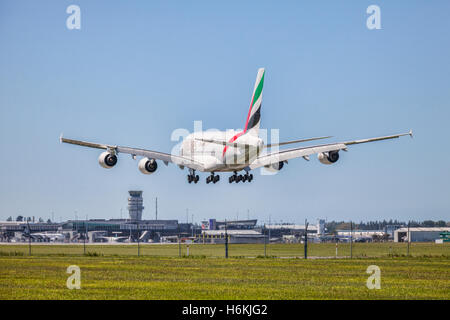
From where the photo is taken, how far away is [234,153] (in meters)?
63.5

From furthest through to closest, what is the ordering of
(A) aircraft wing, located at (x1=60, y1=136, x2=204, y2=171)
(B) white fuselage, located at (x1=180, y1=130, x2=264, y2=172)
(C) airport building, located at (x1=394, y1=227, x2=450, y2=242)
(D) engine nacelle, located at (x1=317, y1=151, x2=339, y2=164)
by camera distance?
(C) airport building, located at (x1=394, y1=227, x2=450, y2=242)
(D) engine nacelle, located at (x1=317, y1=151, x2=339, y2=164)
(B) white fuselage, located at (x1=180, y1=130, x2=264, y2=172)
(A) aircraft wing, located at (x1=60, y1=136, x2=204, y2=171)

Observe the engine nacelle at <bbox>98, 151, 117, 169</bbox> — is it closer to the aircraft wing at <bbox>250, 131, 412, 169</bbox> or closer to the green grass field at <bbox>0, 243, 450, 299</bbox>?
the green grass field at <bbox>0, 243, 450, 299</bbox>

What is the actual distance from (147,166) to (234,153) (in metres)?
8.82

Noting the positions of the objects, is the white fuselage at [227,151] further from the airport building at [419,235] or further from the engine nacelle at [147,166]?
the airport building at [419,235]

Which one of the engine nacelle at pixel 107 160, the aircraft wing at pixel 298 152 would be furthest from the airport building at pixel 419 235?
the engine nacelle at pixel 107 160

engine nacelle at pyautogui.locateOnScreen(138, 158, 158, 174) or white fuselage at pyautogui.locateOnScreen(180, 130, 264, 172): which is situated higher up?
white fuselage at pyautogui.locateOnScreen(180, 130, 264, 172)

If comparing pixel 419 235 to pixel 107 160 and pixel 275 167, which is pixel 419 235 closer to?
pixel 275 167

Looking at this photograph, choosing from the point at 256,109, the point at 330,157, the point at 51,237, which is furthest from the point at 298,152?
the point at 51,237

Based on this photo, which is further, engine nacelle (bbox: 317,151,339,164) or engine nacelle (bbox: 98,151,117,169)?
engine nacelle (bbox: 317,151,339,164)

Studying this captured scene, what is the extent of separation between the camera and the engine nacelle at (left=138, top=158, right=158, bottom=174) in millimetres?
66062

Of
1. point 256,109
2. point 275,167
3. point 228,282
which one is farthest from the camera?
point 275,167

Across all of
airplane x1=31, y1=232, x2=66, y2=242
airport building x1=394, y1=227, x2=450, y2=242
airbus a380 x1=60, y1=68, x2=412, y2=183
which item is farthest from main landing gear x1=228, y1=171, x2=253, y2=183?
airplane x1=31, y1=232, x2=66, y2=242

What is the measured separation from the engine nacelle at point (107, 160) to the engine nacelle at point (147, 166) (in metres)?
4.91
